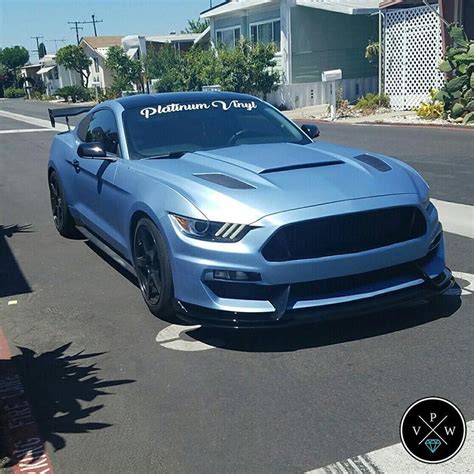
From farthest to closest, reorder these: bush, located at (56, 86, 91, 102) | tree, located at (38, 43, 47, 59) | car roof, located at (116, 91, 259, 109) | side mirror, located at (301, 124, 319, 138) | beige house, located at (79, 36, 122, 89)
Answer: tree, located at (38, 43, 47, 59)
beige house, located at (79, 36, 122, 89)
bush, located at (56, 86, 91, 102)
side mirror, located at (301, 124, 319, 138)
car roof, located at (116, 91, 259, 109)

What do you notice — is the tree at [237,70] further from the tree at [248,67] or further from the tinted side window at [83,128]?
the tinted side window at [83,128]

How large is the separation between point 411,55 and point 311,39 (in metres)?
8.70

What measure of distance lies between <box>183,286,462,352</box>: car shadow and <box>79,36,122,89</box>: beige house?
59332 mm

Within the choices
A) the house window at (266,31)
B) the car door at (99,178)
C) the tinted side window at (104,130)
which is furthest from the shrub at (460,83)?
the house window at (266,31)

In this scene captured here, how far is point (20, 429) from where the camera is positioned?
333cm

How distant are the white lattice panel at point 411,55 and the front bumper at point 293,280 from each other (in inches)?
721

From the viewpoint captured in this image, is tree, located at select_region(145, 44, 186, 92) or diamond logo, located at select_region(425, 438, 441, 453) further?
tree, located at select_region(145, 44, 186, 92)

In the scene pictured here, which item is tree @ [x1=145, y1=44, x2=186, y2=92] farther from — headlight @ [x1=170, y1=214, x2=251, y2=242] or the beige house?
headlight @ [x1=170, y1=214, x2=251, y2=242]

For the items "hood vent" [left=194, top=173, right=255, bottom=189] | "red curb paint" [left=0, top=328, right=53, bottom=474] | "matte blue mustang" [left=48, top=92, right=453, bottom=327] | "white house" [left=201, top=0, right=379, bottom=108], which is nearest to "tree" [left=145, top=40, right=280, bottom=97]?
"white house" [left=201, top=0, right=379, bottom=108]

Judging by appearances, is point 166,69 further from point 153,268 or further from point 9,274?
point 153,268

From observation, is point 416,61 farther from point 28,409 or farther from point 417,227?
point 28,409

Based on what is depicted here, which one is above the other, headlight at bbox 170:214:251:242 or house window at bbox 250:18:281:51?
house window at bbox 250:18:281:51

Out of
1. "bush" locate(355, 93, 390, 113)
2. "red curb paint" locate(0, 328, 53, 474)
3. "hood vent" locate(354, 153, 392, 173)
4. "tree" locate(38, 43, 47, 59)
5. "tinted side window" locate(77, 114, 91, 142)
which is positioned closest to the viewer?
"red curb paint" locate(0, 328, 53, 474)

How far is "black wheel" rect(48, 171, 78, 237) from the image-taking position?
7.12 metres
